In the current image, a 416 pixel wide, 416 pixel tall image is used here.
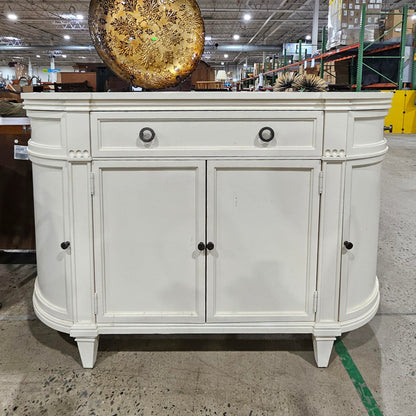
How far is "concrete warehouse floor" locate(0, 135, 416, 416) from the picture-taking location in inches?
60.8

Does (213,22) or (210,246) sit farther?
(213,22)

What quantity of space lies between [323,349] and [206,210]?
0.72 m

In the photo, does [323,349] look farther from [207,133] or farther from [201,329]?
[207,133]

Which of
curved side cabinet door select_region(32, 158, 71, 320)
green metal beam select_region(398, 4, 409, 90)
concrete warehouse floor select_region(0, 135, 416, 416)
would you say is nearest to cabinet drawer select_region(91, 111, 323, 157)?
curved side cabinet door select_region(32, 158, 71, 320)

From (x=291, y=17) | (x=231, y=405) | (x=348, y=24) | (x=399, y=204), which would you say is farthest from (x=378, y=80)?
(x=291, y=17)

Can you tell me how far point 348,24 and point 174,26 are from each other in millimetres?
6461

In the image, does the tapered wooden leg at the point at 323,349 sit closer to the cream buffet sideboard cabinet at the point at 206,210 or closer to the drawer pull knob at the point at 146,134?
the cream buffet sideboard cabinet at the point at 206,210

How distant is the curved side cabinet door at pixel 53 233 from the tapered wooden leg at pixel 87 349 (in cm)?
12

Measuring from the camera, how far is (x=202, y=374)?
1726 millimetres

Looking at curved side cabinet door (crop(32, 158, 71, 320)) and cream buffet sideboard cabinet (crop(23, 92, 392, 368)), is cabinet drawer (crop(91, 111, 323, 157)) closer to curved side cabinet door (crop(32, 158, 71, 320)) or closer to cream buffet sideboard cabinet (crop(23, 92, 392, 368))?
cream buffet sideboard cabinet (crop(23, 92, 392, 368))

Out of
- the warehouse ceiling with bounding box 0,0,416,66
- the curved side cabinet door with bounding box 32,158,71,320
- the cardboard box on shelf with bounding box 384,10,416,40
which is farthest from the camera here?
the warehouse ceiling with bounding box 0,0,416,66

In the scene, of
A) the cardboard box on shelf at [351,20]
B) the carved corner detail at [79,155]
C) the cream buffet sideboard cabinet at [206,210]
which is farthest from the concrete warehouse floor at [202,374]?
the cardboard box on shelf at [351,20]

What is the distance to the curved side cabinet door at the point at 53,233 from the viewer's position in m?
1.65

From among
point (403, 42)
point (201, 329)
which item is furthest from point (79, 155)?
point (403, 42)
